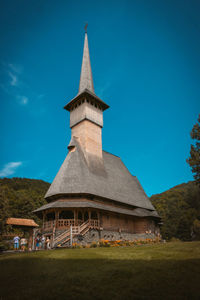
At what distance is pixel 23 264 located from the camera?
36.8 feet

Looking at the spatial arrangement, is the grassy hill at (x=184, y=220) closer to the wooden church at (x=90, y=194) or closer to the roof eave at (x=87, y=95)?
the wooden church at (x=90, y=194)

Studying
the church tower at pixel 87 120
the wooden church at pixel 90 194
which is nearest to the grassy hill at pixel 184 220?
the wooden church at pixel 90 194

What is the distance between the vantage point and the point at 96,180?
92.7ft

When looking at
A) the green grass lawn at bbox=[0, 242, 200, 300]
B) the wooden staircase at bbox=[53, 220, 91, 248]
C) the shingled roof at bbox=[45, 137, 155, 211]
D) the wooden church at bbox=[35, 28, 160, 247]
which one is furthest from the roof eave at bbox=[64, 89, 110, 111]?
the green grass lawn at bbox=[0, 242, 200, 300]

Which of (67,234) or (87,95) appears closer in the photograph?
(67,234)

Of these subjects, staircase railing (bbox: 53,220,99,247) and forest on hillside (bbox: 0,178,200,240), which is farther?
forest on hillside (bbox: 0,178,200,240)

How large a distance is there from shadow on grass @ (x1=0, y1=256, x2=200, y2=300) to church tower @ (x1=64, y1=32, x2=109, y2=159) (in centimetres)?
2130

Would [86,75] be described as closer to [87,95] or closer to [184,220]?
[87,95]

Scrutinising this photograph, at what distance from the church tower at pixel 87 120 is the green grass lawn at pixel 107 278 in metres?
20.9

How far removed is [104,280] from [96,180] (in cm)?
2054

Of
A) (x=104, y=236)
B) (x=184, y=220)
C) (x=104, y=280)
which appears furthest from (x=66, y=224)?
(x=184, y=220)

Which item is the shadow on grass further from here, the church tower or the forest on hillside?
the church tower

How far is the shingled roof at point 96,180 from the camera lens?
2552 cm

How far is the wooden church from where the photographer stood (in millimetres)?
23562
